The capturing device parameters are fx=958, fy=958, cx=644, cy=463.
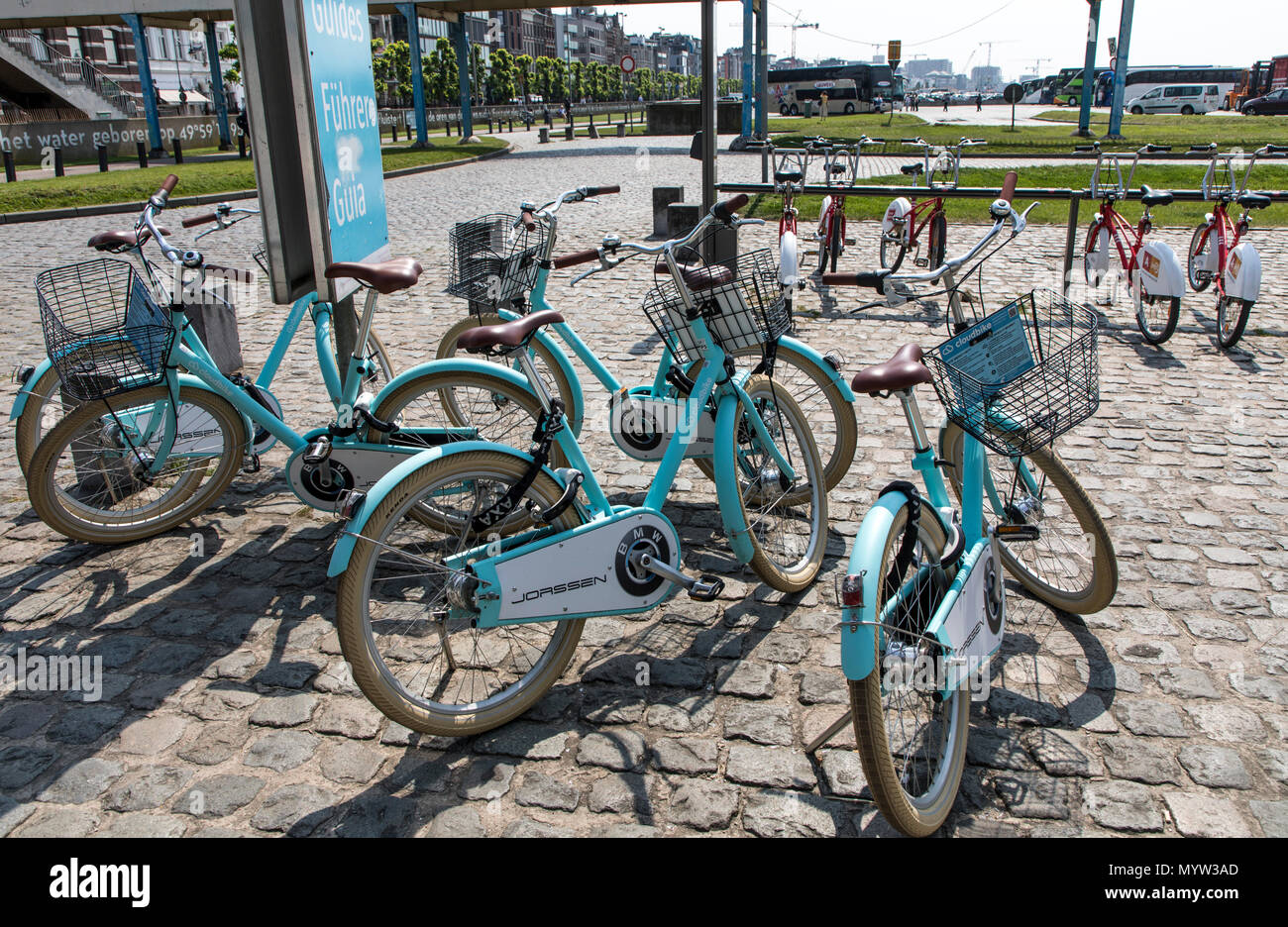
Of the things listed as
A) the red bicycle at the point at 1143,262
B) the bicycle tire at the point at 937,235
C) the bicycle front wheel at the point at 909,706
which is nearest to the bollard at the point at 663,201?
the bicycle tire at the point at 937,235

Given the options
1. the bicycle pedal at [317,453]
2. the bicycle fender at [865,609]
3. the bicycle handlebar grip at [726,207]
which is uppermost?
the bicycle handlebar grip at [726,207]

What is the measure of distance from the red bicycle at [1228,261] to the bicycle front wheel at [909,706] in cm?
555

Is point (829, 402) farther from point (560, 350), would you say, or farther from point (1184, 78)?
point (1184, 78)

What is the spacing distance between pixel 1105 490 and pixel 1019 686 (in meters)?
1.95

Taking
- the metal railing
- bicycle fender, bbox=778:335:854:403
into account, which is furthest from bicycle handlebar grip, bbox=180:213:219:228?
the metal railing

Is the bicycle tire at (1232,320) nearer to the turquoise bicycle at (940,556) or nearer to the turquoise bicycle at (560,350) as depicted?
the turquoise bicycle at (560,350)

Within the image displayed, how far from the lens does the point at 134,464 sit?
13.5 feet

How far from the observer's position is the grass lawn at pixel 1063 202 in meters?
12.8

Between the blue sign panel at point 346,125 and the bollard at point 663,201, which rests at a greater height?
the blue sign panel at point 346,125

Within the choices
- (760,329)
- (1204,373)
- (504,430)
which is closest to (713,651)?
(760,329)

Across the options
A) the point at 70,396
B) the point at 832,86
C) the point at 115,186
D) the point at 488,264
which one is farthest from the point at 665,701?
the point at 832,86

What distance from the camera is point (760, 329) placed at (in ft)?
11.8
